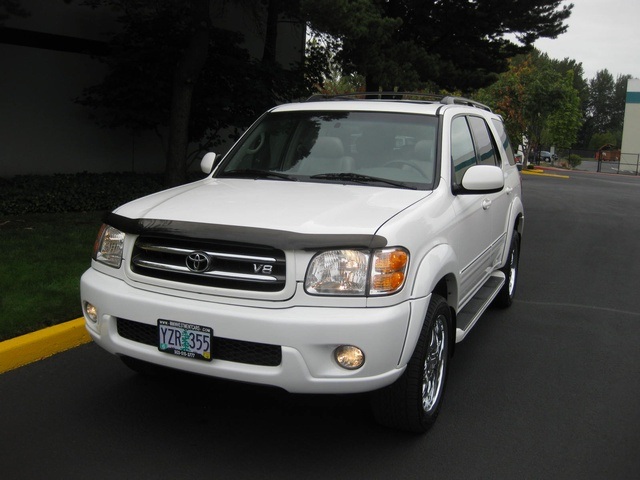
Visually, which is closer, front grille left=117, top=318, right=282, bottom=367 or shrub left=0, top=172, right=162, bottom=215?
front grille left=117, top=318, right=282, bottom=367

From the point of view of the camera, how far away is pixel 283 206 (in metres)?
3.66

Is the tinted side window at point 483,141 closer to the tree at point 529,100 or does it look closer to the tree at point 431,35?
the tree at point 431,35

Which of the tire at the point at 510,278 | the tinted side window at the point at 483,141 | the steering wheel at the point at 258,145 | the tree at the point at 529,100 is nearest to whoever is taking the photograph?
the steering wheel at the point at 258,145

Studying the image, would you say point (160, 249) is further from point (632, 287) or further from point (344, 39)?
point (344, 39)

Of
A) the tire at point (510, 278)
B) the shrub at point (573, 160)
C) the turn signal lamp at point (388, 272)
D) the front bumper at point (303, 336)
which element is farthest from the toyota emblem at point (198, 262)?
the shrub at point (573, 160)

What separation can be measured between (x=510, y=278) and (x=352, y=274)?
3.78 metres

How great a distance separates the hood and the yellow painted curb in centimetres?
145

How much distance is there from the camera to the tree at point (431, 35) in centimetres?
1185

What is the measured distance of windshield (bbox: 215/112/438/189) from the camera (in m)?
4.39

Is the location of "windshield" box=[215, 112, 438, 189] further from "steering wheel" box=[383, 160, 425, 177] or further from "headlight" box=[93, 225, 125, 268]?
"headlight" box=[93, 225, 125, 268]

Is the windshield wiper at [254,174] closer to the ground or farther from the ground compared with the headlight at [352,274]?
farther from the ground

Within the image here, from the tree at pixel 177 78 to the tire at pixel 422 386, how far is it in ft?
28.3

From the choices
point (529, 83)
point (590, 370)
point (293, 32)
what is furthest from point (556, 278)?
Answer: point (529, 83)

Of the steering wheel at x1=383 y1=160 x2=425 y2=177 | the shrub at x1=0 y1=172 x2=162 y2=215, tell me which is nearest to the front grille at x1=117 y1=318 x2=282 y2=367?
the steering wheel at x1=383 y1=160 x2=425 y2=177
